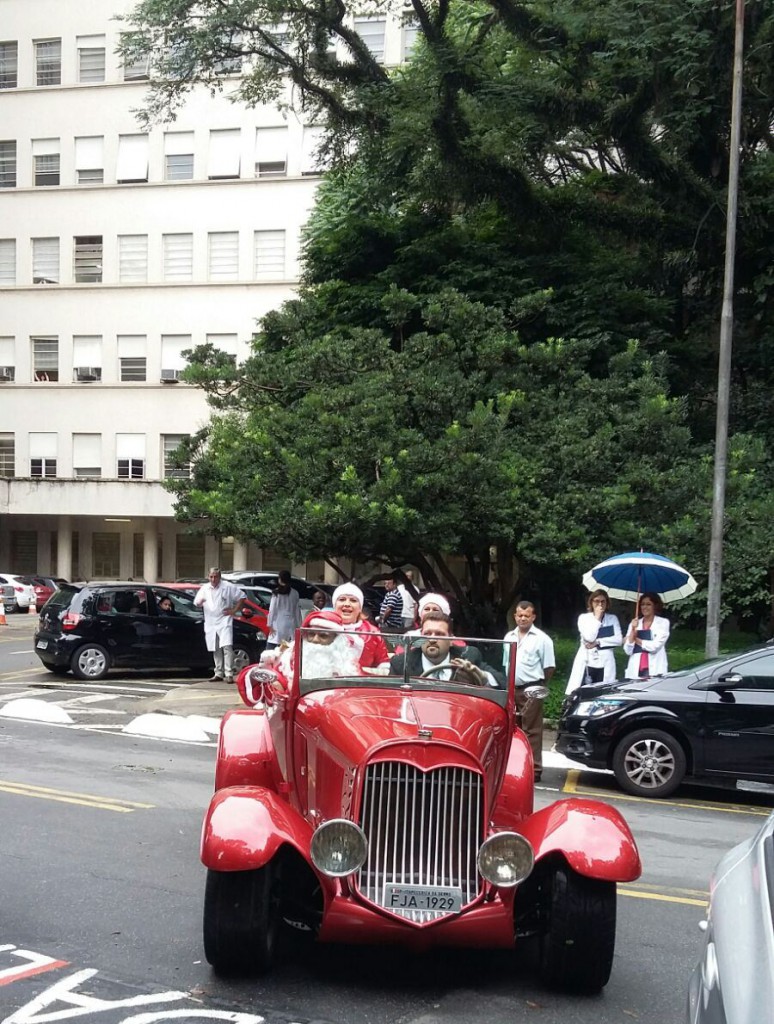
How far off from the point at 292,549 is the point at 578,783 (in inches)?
278

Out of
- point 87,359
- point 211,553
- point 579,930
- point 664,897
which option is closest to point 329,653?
point 579,930

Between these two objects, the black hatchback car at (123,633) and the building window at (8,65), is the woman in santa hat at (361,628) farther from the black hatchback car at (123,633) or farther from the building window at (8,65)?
the building window at (8,65)

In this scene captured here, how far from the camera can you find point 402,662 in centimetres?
644

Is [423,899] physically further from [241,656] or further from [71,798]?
[241,656]

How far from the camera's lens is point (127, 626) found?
67.1 feet

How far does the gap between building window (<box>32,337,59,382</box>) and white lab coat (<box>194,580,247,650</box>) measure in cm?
3006

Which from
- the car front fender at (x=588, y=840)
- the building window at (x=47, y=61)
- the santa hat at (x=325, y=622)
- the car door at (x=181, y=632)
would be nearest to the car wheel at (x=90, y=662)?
the car door at (x=181, y=632)

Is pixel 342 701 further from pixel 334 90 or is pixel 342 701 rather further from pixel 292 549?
pixel 334 90

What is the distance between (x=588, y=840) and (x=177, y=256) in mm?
42765

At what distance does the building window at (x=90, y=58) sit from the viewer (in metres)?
46.8

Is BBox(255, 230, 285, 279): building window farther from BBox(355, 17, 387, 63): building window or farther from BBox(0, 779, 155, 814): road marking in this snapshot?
BBox(0, 779, 155, 814): road marking

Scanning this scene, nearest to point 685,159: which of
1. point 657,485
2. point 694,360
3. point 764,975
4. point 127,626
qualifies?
point 694,360

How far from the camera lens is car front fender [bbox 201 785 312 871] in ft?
18.0

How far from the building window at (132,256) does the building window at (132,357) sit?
7.24 feet
